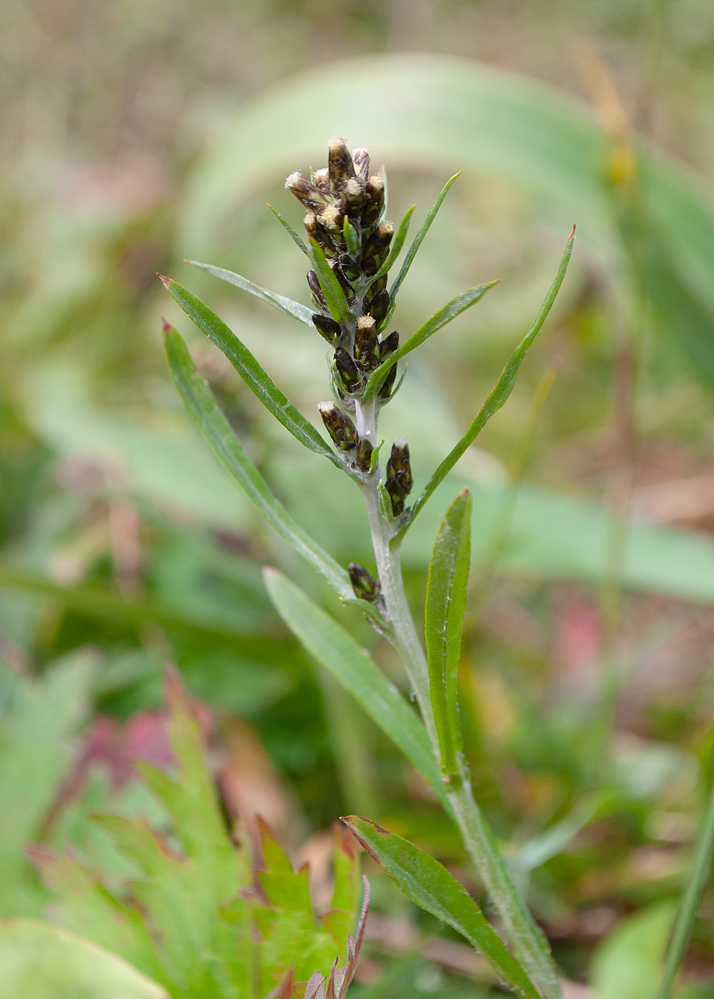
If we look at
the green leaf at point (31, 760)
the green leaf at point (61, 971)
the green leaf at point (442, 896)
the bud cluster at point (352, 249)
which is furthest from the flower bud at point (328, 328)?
the green leaf at point (31, 760)

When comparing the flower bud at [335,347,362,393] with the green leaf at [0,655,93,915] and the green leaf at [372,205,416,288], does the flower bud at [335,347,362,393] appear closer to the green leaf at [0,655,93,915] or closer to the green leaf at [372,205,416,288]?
the green leaf at [372,205,416,288]

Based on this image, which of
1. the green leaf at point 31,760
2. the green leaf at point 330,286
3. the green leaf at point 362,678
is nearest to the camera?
the green leaf at point 330,286

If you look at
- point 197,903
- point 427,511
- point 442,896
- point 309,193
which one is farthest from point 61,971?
point 427,511

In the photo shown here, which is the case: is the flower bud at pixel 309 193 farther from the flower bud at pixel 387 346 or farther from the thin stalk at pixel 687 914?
the thin stalk at pixel 687 914

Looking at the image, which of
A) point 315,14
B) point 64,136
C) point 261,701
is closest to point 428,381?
point 261,701

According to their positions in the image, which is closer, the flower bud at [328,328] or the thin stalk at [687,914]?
the flower bud at [328,328]

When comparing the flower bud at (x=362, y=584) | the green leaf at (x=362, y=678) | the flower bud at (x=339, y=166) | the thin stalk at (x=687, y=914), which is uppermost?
the flower bud at (x=339, y=166)

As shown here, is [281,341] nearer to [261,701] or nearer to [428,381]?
[428,381]

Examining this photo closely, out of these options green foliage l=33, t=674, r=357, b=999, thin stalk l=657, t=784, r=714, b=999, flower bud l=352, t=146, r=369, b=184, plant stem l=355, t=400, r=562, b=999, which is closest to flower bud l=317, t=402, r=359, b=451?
plant stem l=355, t=400, r=562, b=999
